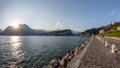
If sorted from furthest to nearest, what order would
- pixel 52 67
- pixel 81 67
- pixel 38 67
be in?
pixel 38 67, pixel 52 67, pixel 81 67

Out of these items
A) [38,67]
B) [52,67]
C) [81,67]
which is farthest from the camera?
[38,67]

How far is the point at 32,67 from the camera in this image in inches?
814

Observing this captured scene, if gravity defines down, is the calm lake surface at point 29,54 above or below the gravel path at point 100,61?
below

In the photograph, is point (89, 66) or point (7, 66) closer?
point (89, 66)

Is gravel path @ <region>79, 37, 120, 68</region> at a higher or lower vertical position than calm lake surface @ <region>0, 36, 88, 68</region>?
higher

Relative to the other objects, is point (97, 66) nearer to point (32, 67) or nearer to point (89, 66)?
point (89, 66)

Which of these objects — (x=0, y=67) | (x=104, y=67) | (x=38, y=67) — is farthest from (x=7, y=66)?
(x=104, y=67)

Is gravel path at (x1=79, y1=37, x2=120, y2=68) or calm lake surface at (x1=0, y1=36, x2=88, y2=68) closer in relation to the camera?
gravel path at (x1=79, y1=37, x2=120, y2=68)

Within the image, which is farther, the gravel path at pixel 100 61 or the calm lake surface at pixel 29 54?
the calm lake surface at pixel 29 54

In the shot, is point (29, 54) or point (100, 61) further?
point (29, 54)

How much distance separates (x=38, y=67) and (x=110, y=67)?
11572 millimetres

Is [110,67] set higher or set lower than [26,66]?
higher

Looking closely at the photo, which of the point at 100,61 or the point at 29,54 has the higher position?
the point at 100,61

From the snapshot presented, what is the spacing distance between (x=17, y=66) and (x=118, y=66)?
14.9 m
